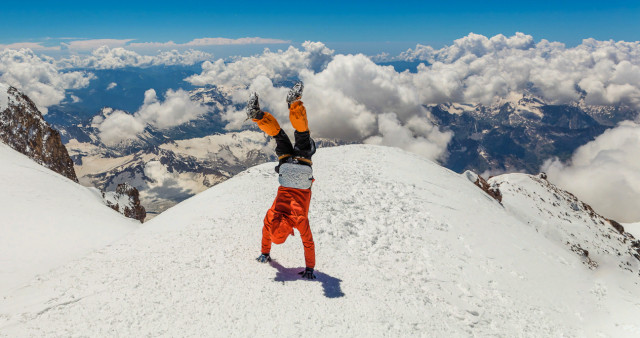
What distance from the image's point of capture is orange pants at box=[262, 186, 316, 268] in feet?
32.9

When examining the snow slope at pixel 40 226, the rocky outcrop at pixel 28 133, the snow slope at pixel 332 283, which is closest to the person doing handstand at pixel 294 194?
the snow slope at pixel 332 283

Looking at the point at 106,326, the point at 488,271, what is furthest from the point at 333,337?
the point at 488,271

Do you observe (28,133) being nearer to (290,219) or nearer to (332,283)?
(290,219)

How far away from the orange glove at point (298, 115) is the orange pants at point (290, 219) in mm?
2247

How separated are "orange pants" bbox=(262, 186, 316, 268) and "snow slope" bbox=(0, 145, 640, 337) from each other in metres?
1.23

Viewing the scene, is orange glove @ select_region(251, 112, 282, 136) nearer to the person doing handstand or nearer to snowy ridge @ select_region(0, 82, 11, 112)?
the person doing handstand

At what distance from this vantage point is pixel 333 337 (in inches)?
317

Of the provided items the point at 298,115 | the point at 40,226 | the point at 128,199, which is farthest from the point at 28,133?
the point at 298,115

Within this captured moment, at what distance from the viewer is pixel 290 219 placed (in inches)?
399

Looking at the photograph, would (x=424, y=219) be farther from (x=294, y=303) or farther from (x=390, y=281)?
(x=294, y=303)

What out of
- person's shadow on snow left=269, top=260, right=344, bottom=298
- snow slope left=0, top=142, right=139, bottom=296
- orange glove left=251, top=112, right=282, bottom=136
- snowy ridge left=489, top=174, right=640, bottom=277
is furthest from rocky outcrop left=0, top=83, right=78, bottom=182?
snowy ridge left=489, top=174, right=640, bottom=277

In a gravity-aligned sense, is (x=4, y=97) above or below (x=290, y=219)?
below

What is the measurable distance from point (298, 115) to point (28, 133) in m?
73.9

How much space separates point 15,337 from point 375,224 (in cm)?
1339
